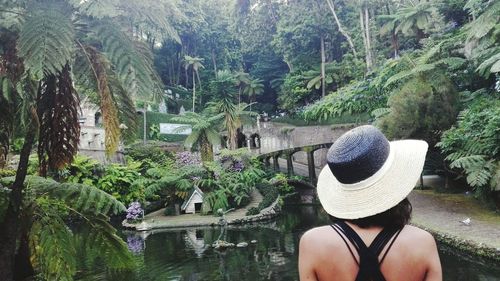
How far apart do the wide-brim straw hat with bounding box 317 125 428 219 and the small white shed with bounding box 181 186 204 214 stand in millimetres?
15235

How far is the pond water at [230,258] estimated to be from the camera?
7.77 meters

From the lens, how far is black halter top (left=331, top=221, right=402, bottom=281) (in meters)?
1.25

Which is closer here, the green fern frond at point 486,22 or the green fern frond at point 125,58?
the green fern frond at point 125,58

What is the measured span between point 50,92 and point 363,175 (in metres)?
4.91

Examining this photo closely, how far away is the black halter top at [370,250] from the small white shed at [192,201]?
15.3 meters

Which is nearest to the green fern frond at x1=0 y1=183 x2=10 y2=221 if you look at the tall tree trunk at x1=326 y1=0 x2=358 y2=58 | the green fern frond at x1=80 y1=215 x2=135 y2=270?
the green fern frond at x1=80 y1=215 x2=135 y2=270

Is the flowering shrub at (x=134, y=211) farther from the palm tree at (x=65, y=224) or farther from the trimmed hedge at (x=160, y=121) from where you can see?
the trimmed hedge at (x=160, y=121)

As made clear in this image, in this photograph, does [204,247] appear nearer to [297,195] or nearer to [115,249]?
[115,249]

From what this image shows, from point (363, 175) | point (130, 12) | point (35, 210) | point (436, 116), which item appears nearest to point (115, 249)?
point (35, 210)

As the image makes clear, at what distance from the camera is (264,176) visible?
21234 millimetres

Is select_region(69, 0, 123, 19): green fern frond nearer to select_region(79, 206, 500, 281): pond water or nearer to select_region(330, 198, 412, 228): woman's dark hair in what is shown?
select_region(330, 198, 412, 228): woman's dark hair

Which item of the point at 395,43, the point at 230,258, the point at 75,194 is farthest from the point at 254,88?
the point at 75,194

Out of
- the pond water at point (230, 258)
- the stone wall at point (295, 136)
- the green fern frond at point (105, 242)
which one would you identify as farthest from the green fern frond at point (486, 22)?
the stone wall at point (295, 136)

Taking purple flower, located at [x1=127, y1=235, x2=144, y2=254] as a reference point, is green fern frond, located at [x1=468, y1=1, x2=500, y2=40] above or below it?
above
